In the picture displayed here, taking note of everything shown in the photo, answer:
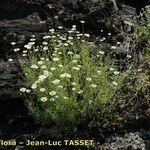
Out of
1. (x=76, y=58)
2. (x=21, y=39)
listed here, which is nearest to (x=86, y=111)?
(x=76, y=58)

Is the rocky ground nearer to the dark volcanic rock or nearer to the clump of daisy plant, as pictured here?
the dark volcanic rock

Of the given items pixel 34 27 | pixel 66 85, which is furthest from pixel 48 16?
pixel 66 85

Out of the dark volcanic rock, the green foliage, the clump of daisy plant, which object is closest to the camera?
the clump of daisy plant

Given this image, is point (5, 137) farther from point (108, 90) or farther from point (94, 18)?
point (94, 18)

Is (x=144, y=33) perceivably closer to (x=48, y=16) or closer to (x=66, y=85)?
(x=48, y=16)

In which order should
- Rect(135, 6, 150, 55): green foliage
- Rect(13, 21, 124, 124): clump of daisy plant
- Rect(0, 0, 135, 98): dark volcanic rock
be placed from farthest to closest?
Rect(135, 6, 150, 55): green foliage < Rect(0, 0, 135, 98): dark volcanic rock < Rect(13, 21, 124, 124): clump of daisy plant

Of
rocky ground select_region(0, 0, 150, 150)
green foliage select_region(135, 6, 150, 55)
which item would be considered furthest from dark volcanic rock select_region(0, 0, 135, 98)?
green foliage select_region(135, 6, 150, 55)
